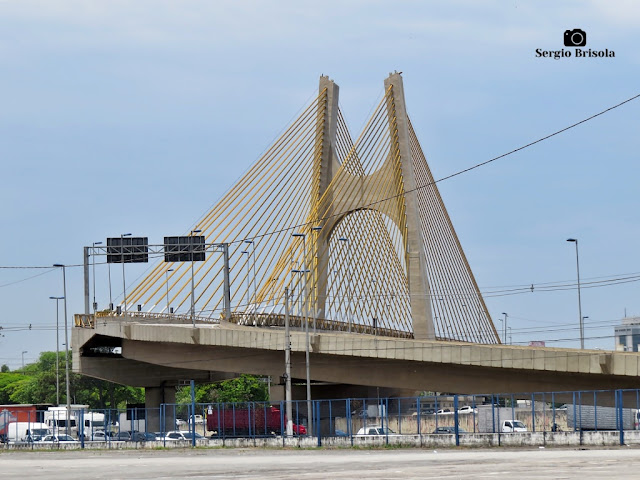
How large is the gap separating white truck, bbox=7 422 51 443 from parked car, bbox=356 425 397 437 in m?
22.0

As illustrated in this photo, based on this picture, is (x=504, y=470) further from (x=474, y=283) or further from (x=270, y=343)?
(x=474, y=283)

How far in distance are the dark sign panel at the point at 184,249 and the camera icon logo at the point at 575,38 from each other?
42.5 meters

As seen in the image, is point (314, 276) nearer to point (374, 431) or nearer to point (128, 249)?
point (128, 249)

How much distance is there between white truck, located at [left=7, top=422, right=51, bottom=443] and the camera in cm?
6606

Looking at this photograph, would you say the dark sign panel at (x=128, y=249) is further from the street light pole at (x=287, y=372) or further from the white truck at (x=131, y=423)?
the white truck at (x=131, y=423)

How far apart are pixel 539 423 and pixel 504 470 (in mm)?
20454

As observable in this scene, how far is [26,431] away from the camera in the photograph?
69312 mm

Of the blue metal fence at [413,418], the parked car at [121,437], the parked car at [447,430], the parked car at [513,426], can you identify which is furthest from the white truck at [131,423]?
the parked car at [513,426]

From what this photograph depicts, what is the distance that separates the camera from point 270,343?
225 ft

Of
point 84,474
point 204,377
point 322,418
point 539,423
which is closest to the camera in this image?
point 84,474

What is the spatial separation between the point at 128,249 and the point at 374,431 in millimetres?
33588

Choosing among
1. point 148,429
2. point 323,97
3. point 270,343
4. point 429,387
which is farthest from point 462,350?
point 323,97

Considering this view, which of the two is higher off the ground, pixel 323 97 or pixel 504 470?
pixel 323 97

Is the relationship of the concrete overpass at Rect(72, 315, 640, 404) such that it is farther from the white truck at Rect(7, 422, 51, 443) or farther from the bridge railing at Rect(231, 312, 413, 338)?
the white truck at Rect(7, 422, 51, 443)
